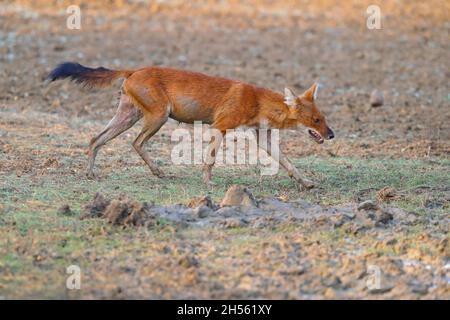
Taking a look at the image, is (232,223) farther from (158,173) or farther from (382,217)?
(158,173)

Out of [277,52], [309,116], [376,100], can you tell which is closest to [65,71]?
[309,116]

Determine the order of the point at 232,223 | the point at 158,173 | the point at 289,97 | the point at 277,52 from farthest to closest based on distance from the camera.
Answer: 1. the point at 277,52
2. the point at 289,97
3. the point at 158,173
4. the point at 232,223

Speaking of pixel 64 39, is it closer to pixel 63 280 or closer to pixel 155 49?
pixel 155 49

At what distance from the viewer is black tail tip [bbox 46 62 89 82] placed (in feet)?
30.8

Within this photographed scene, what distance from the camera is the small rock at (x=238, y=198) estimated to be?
7.79 metres

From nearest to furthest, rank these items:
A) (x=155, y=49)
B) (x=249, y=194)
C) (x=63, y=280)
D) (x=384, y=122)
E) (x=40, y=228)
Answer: (x=63, y=280) < (x=40, y=228) < (x=249, y=194) < (x=384, y=122) < (x=155, y=49)

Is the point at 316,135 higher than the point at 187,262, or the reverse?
the point at 316,135

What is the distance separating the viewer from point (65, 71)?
30.9 ft

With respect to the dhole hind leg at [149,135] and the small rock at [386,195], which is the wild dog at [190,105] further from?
the small rock at [386,195]

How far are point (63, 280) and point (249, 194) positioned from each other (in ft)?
7.06

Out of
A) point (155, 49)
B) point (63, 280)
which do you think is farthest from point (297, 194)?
point (155, 49)

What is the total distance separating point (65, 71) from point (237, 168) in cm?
209

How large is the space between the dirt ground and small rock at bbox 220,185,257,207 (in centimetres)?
21

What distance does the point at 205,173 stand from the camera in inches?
358
